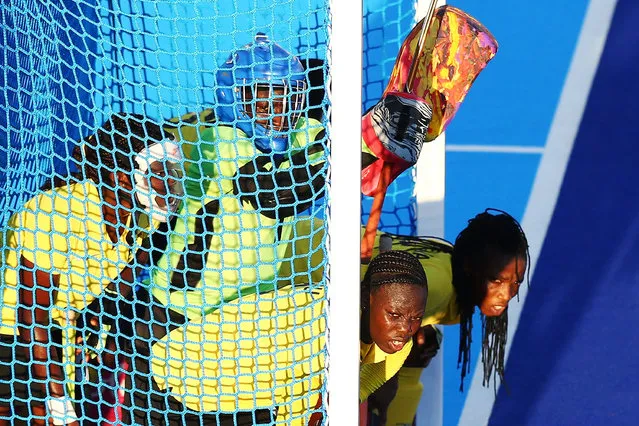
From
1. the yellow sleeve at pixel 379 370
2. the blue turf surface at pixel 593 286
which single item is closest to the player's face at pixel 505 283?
the yellow sleeve at pixel 379 370

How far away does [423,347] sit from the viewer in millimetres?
2543

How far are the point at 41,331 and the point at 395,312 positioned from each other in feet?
2.76

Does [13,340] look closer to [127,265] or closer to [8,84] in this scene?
[127,265]

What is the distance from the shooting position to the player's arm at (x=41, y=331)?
2078mm

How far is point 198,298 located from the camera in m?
2.07

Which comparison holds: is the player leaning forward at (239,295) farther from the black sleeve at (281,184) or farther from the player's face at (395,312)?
the player's face at (395,312)

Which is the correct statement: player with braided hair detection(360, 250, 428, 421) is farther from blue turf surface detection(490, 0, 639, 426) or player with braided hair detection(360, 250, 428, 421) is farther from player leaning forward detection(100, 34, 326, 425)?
blue turf surface detection(490, 0, 639, 426)

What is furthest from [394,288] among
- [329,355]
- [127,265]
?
[127,265]

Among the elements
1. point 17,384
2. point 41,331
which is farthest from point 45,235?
point 17,384

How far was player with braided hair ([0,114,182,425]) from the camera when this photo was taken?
2066mm

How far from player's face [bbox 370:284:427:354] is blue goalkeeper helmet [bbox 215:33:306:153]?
44 cm

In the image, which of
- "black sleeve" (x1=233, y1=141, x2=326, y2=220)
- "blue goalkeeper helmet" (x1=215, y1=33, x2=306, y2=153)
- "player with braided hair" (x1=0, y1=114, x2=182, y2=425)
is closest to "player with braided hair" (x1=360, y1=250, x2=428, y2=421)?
"black sleeve" (x1=233, y1=141, x2=326, y2=220)

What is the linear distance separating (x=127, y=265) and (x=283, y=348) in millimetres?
440

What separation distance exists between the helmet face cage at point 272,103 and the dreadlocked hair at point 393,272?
386mm
